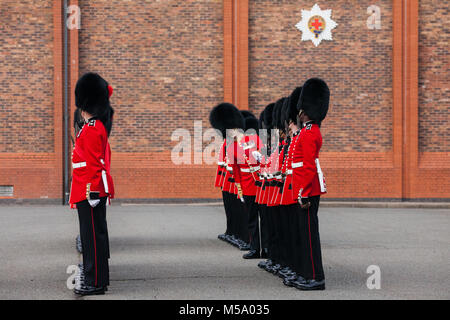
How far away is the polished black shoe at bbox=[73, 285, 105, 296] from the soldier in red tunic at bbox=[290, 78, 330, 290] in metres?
2.03

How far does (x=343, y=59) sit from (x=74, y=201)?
13615mm

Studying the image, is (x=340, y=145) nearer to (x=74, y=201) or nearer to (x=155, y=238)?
(x=155, y=238)

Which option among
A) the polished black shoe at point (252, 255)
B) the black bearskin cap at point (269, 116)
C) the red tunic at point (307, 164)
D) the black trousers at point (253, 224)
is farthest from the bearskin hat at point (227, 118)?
the red tunic at point (307, 164)

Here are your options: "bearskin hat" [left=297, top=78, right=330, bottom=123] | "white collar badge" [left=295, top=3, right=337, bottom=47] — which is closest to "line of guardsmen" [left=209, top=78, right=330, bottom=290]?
"bearskin hat" [left=297, top=78, right=330, bottom=123]

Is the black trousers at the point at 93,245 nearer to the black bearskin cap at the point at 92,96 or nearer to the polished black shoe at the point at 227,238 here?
the black bearskin cap at the point at 92,96

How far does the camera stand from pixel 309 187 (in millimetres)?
6180

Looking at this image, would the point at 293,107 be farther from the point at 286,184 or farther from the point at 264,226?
the point at 264,226

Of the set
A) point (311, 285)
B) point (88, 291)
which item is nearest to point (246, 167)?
point (311, 285)

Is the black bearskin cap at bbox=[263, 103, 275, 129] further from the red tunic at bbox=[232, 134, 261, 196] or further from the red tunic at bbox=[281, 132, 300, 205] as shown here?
the red tunic at bbox=[281, 132, 300, 205]

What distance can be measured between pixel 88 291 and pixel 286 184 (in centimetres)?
241

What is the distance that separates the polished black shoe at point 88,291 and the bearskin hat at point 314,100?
285 centimetres

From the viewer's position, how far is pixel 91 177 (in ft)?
19.4
